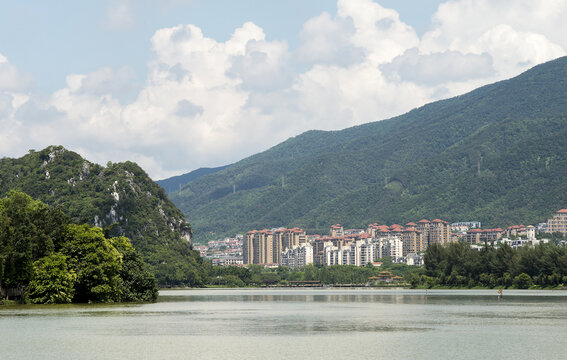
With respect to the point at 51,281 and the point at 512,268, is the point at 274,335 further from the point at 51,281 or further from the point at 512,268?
the point at 512,268

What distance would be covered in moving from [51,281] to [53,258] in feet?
8.08

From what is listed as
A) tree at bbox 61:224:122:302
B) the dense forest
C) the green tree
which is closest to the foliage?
the green tree

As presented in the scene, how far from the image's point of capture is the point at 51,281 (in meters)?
90.9

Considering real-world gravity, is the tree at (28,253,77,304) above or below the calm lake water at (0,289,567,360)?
above

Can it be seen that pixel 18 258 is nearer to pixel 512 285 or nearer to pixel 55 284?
pixel 55 284

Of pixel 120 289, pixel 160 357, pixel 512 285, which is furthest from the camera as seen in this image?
pixel 512 285

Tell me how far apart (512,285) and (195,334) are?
13311 centimetres

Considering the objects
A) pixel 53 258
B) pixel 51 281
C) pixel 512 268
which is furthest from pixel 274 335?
pixel 512 268

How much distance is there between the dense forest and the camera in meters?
87.9

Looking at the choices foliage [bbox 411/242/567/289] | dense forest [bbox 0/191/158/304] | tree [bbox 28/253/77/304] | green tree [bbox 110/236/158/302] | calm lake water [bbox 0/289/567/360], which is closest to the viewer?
calm lake water [bbox 0/289/567/360]

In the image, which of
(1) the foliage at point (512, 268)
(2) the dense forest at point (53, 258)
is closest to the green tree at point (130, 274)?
(2) the dense forest at point (53, 258)

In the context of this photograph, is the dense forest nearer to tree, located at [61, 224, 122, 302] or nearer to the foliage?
tree, located at [61, 224, 122, 302]

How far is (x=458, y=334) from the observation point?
61.3 m

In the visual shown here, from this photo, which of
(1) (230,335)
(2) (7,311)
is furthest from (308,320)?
(2) (7,311)
